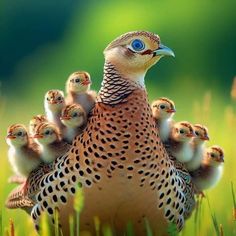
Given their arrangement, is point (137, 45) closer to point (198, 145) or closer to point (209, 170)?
point (198, 145)

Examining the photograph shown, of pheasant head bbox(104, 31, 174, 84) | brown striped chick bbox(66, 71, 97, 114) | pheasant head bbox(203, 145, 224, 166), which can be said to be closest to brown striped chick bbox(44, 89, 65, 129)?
→ brown striped chick bbox(66, 71, 97, 114)

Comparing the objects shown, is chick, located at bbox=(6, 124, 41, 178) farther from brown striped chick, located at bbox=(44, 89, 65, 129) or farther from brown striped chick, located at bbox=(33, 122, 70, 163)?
brown striped chick, located at bbox=(44, 89, 65, 129)

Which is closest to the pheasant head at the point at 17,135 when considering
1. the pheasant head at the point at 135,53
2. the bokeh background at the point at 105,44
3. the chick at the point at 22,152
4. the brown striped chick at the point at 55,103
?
the chick at the point at 22,152

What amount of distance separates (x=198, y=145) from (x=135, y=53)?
2.35 feet

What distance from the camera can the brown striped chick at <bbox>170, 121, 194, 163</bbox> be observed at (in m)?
5.78

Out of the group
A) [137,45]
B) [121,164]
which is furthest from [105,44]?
[121,164]

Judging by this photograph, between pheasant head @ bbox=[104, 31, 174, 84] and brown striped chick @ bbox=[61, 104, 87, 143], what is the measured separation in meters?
0.28

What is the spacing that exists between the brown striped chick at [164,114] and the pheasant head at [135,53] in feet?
0.81

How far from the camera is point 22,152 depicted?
18.8 ft

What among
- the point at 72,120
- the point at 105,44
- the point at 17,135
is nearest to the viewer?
the point at 72,120

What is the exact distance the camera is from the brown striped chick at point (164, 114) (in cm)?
576

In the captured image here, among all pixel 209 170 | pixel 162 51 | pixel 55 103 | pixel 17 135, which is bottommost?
pixel 209 170

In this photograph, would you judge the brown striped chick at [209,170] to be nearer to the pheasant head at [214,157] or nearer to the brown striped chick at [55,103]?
the pheasant head at [214,157]

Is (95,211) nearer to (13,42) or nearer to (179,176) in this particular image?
(179,176)
